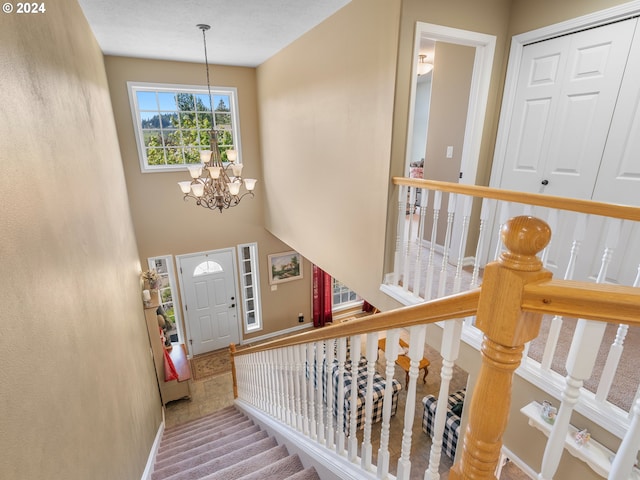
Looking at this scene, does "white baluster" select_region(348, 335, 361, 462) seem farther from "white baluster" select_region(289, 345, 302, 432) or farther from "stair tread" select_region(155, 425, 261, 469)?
"stair tread" select_region(155, 425, 261, 469)

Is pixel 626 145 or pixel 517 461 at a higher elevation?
pixel 626 145

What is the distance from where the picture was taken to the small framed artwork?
6.53 metres

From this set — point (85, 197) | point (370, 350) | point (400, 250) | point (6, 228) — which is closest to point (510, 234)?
point (370, 350)

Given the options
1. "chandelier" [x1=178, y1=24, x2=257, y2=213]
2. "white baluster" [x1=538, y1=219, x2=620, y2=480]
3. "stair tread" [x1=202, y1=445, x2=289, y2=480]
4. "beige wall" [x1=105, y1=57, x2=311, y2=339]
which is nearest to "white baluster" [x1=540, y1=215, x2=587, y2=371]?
"white baluster" [x1=538, y1=219, x2=620, y2=480]

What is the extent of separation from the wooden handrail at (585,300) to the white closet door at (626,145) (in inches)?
93.3

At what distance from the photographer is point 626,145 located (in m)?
2.23

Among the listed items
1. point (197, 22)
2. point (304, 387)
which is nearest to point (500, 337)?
point (304, 387)

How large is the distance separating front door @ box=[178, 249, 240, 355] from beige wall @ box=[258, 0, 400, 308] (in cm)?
197

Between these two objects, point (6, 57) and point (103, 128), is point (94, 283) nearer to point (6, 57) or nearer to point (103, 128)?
point (6, 57)

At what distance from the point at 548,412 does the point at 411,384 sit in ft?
3.55

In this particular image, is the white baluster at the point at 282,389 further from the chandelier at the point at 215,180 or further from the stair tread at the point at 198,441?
the chandelier at the point at 215,180

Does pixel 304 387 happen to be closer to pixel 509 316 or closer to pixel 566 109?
pixel 509 316

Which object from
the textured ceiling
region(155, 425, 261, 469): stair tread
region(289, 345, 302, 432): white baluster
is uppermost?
the textured ceiling

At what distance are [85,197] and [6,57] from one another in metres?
1.09
